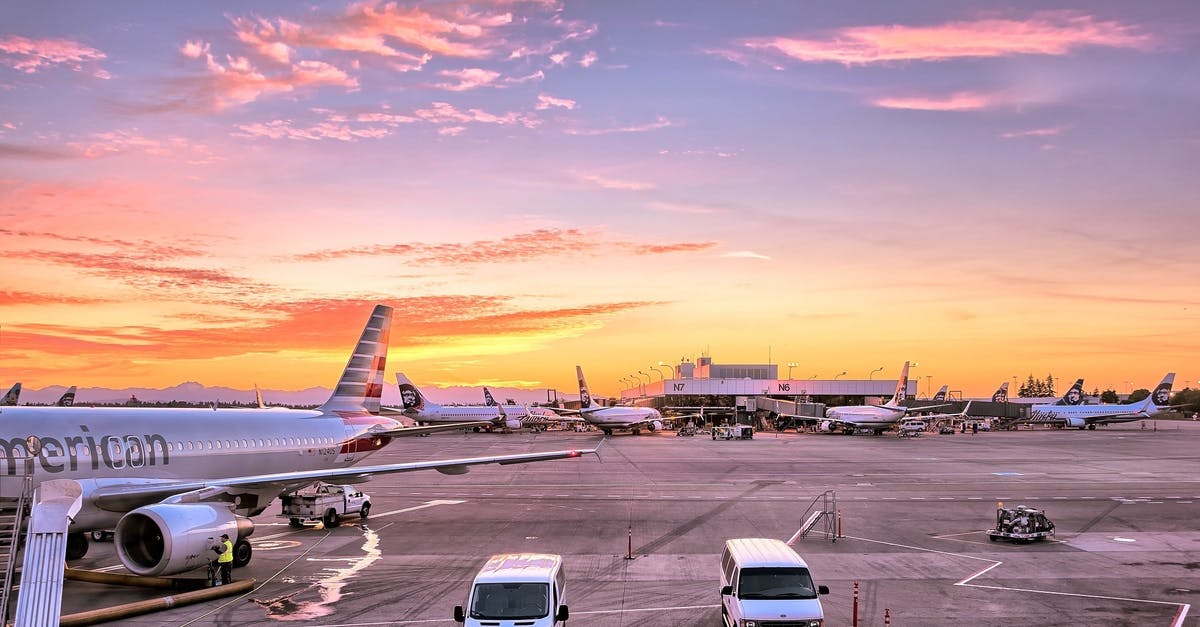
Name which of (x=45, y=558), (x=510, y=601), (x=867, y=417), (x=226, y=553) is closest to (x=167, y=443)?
(x=226, y=553)

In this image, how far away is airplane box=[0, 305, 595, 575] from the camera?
80.9ft

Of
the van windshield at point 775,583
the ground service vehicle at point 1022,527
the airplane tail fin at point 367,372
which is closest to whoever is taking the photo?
the van windshield at point 775,583

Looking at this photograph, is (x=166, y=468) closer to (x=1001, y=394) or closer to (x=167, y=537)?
(x=167, y=537)

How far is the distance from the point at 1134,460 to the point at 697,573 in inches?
2516

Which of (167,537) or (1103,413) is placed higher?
(167,537)

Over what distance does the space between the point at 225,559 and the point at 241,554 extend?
2.65 m

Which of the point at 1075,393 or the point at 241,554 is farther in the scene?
the point at 1075,393

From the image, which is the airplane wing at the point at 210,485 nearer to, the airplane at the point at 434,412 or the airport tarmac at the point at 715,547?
the airport tarmac at the point at 715,547

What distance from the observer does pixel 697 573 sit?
27.9 m

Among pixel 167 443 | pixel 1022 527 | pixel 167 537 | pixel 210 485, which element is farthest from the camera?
pixel 1022 527

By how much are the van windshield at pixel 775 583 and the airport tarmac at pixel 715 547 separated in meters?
2.90

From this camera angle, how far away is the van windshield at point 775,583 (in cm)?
1941

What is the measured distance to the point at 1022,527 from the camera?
33.9 meters

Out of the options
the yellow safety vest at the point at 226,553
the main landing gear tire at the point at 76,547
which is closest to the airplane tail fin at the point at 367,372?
the main landing gear tire at the point at 76,547
